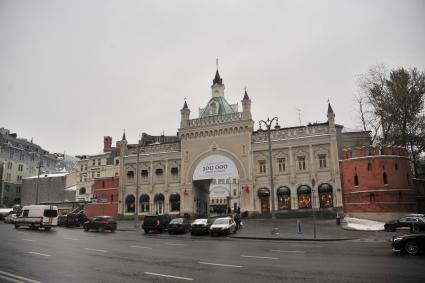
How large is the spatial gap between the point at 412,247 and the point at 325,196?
3085cm

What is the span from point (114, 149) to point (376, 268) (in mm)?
77737

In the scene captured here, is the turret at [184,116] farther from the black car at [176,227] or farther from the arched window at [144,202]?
the black car at [176,227]

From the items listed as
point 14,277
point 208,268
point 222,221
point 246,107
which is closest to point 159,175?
point 246,107

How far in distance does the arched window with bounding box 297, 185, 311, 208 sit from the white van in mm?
29559

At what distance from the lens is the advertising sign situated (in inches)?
2030

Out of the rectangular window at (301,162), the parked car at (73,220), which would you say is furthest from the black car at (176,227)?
the rectangular window at (301,162)

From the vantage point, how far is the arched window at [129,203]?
2320 inches

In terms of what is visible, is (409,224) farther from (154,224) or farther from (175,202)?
(175,202)

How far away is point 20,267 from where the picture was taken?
486 inches

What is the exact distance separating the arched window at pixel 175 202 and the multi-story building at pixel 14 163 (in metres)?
41.0

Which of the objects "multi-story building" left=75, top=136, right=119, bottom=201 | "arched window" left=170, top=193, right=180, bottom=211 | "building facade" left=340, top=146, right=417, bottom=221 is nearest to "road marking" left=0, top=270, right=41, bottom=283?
"building facade" left=340, top=146, right=417, bottom=221

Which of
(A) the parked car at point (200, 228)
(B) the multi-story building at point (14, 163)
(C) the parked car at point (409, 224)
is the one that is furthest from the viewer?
(B) the multi-story building at point (14, 163)

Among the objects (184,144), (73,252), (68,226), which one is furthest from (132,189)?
(73,252)

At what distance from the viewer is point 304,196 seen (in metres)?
46.8
